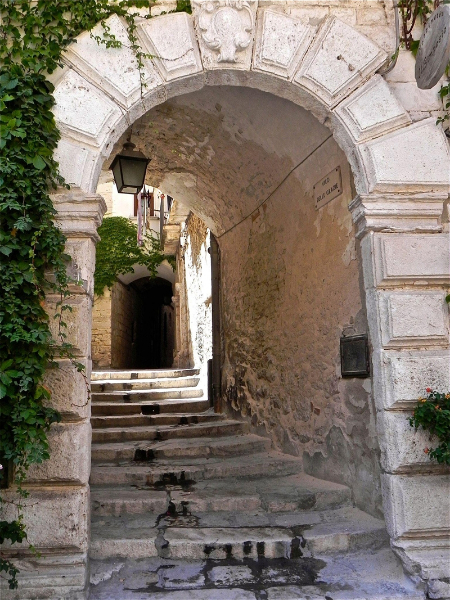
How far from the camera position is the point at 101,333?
1080cm

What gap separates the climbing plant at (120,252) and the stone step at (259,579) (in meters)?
8.61

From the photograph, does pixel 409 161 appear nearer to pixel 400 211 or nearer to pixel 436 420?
pixel 400 211

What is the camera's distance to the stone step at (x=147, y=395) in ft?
20.5

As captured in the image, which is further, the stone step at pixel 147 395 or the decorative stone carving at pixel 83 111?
the stone step at pixel 147 395

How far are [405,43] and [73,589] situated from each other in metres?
3.61

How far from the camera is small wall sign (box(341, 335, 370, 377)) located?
3.35 m

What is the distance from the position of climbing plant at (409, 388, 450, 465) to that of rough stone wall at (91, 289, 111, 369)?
838cm

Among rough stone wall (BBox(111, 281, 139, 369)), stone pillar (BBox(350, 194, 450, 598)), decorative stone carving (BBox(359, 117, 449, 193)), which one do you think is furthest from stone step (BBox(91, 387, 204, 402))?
rough stone wall (BBox(111, 281, 139, 369))

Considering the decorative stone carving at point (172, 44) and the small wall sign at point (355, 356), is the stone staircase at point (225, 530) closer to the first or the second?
the small wall sign at point (355, 356)

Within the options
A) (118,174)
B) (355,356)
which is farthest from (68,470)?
(118,174)

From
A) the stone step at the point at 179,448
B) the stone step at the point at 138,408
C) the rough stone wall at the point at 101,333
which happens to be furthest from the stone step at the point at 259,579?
the rough stone wall at the point at 101,333

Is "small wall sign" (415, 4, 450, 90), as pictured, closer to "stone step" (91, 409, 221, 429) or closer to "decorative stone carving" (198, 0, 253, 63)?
"decorative stone carving" (198, 0, 253, 63)

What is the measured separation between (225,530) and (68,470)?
1.02 meters

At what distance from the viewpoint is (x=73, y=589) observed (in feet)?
8.59
